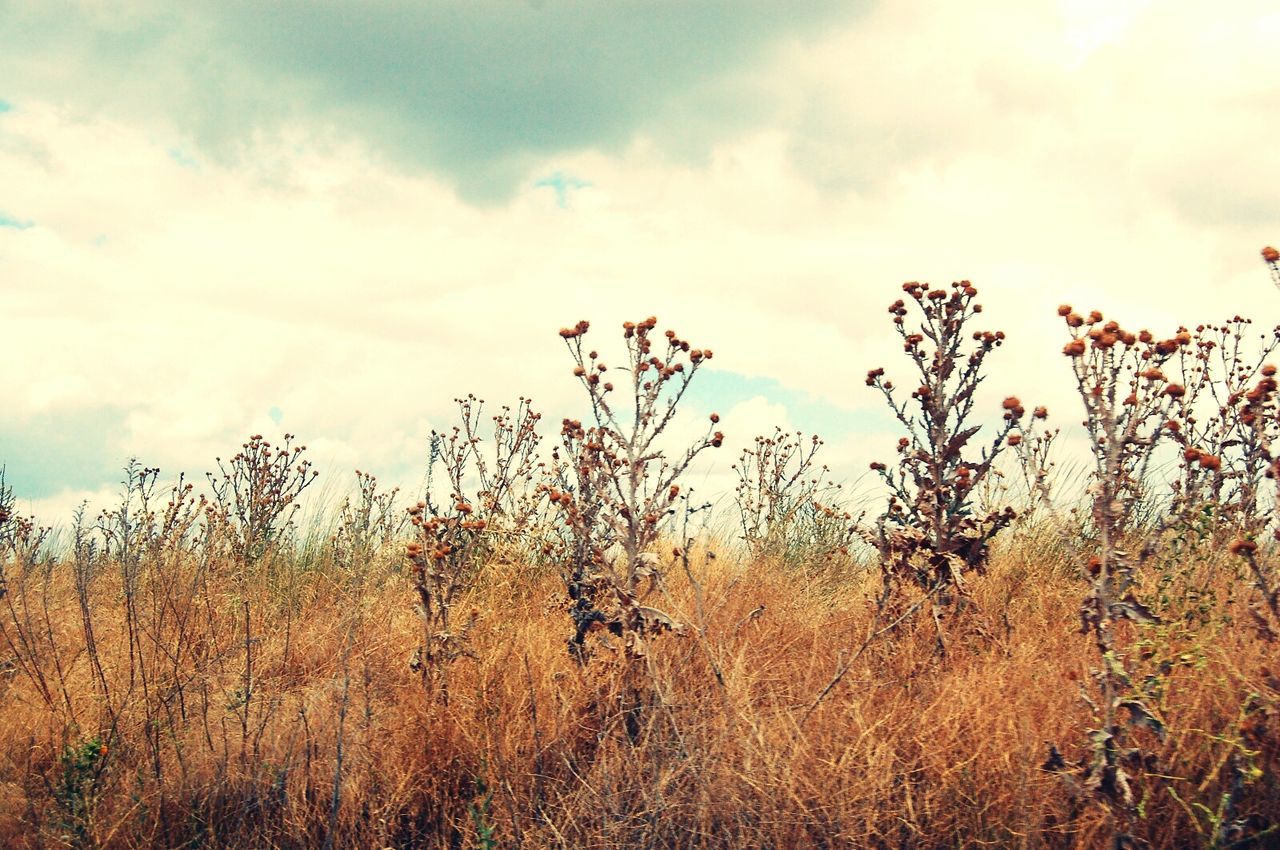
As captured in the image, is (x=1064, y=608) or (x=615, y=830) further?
(x=1064, y=608)

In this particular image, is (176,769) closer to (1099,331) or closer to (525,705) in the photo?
(525,705)

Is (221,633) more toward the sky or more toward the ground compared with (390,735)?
more toward the sky

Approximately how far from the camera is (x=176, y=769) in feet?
12.8

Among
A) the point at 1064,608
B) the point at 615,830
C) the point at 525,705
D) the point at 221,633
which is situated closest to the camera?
the point at 615,830

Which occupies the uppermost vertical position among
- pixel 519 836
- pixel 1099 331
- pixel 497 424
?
pixel 497 424

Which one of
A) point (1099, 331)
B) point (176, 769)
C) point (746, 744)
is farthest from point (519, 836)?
point (1099, 331)

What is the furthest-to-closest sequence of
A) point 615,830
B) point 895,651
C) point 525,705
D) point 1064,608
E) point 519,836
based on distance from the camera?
point 1064,608 < point 895,651 < point 525,705 < point 519,836 < point 615,830

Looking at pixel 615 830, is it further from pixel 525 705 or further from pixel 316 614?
pixel 316 614

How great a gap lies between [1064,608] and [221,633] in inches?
199

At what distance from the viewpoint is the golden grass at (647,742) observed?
303 cm

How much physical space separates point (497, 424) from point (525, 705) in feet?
14.2

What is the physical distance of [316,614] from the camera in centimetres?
606

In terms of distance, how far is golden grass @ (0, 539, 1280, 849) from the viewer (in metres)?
3.03

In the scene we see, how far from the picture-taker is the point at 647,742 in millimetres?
3373
